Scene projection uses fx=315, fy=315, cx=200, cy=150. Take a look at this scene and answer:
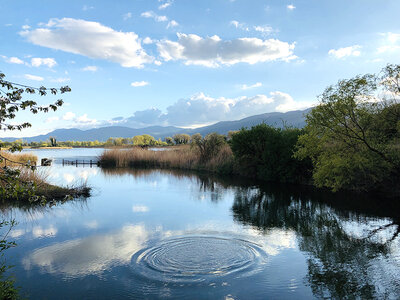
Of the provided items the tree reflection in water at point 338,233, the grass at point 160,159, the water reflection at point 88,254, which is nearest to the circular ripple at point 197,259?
the water reflection at point 88,254

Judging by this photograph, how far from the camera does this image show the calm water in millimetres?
4965

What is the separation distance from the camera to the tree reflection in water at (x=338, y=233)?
16.6 ft

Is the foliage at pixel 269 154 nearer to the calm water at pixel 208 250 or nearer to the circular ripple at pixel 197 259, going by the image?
the calm water at pixel 208 250

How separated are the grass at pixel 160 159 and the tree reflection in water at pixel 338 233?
12.1 m

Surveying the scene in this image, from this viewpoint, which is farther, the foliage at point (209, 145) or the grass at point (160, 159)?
the foliage at point (209, 145)

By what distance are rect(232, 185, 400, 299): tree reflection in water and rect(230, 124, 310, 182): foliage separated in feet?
11.6

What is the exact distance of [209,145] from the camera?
27.8 meters

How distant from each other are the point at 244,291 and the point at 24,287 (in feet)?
11.5

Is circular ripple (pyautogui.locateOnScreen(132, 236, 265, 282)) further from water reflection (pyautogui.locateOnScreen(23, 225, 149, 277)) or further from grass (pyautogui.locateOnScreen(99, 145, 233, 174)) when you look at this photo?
grass (pyautogui.locateOnScreen(99, 145, 233, 174))

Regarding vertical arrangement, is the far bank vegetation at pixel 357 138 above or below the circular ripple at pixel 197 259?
above

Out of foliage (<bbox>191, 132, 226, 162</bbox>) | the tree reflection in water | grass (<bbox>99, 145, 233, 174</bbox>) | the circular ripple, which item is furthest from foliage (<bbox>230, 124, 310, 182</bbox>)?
the circular ripple

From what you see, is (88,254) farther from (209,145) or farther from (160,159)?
(160,159)

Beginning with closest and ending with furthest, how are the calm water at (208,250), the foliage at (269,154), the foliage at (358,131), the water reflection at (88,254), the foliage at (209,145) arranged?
the calm water at (208,250)
the water reflection at (88,254)
the foliage at (358,131)
the foliage at (269,154)
the foliage at (209,145)

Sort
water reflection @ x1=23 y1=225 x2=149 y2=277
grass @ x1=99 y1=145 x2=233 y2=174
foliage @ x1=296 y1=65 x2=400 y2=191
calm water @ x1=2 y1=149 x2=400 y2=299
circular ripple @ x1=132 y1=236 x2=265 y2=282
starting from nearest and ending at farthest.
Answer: calm water @ x1=2 y1=149 x2=400 y2=299 < circular ripple @ x1=132 y1=236 x2=265 y2=282 < water reflection @ x1=23 y1=225 x2=149 y2=277 < foliage @ x1=296 y1=65 x2=400 y2=191 < grass @ x1=99 y1=145 x2=233 y2=174
